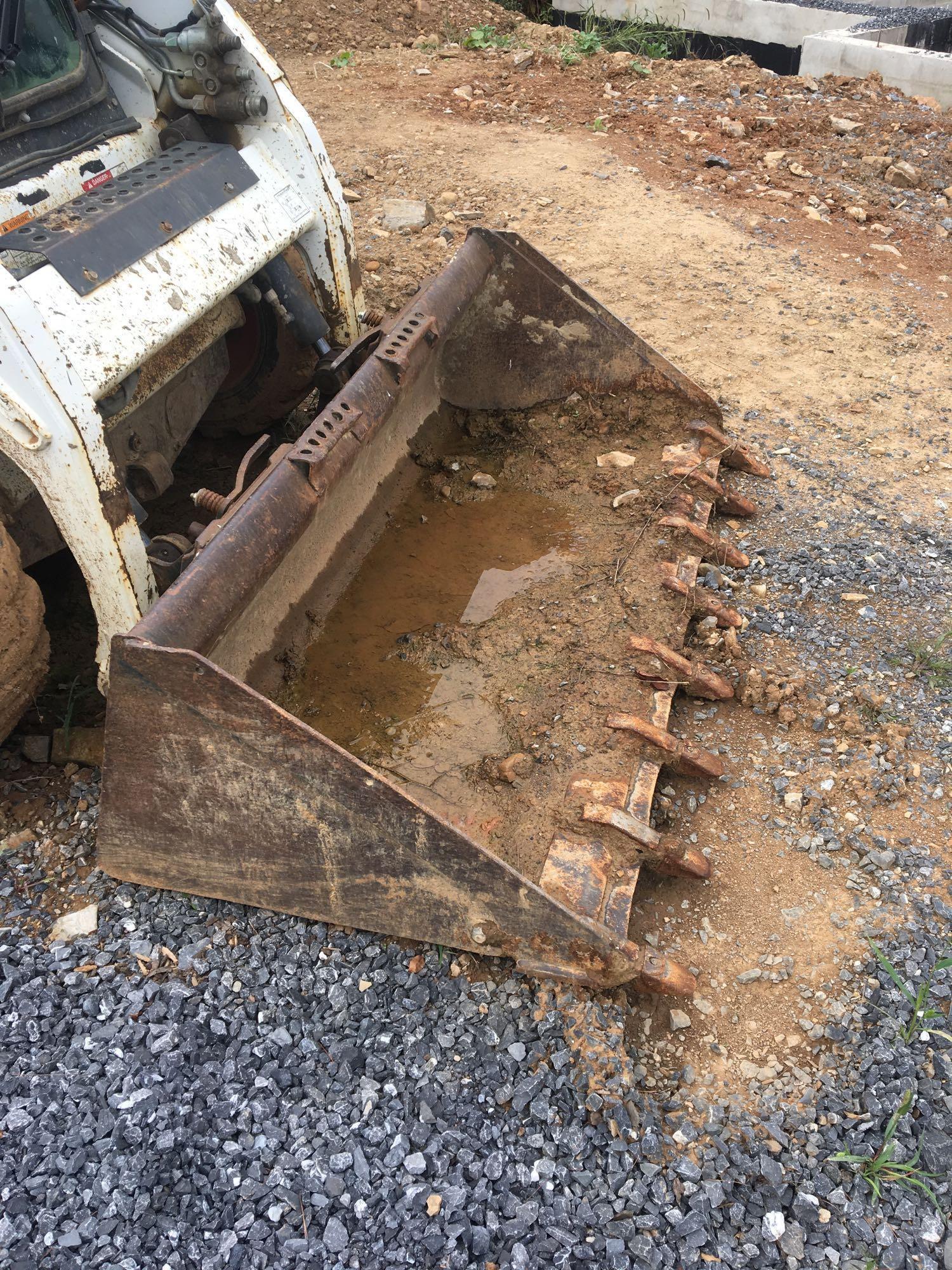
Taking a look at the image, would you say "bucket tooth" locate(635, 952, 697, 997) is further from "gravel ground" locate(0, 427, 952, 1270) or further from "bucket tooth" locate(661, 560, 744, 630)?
"bucket tooth" locate(661, 560, 744, 630)

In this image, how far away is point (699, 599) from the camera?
334 cm

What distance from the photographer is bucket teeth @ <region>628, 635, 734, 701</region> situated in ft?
9.86

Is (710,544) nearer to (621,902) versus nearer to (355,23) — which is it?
(621,902)

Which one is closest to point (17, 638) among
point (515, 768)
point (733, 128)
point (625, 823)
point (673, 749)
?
point (515, 768)

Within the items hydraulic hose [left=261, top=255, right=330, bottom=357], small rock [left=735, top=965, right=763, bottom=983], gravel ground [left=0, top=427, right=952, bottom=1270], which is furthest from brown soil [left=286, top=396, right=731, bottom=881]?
hydraulic hose [left=261, top=255, right=330, bottom=357]

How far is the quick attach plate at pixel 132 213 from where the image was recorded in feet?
8.91

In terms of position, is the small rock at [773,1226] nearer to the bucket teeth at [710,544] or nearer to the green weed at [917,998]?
the green weed at [917,998]

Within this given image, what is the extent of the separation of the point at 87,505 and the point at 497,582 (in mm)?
1341

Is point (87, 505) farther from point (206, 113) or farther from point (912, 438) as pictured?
point (912, 438)

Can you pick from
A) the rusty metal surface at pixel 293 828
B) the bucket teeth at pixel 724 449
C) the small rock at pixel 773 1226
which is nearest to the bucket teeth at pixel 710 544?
the bucket teeth at pixel 724 449

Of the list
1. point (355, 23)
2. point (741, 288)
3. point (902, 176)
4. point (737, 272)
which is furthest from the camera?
point (355, 23)

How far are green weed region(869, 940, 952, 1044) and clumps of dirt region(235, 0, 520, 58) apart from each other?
346 inches

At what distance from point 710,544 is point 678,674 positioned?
0.63 m

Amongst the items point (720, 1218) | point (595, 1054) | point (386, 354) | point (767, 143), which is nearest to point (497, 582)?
point (386, 354)
